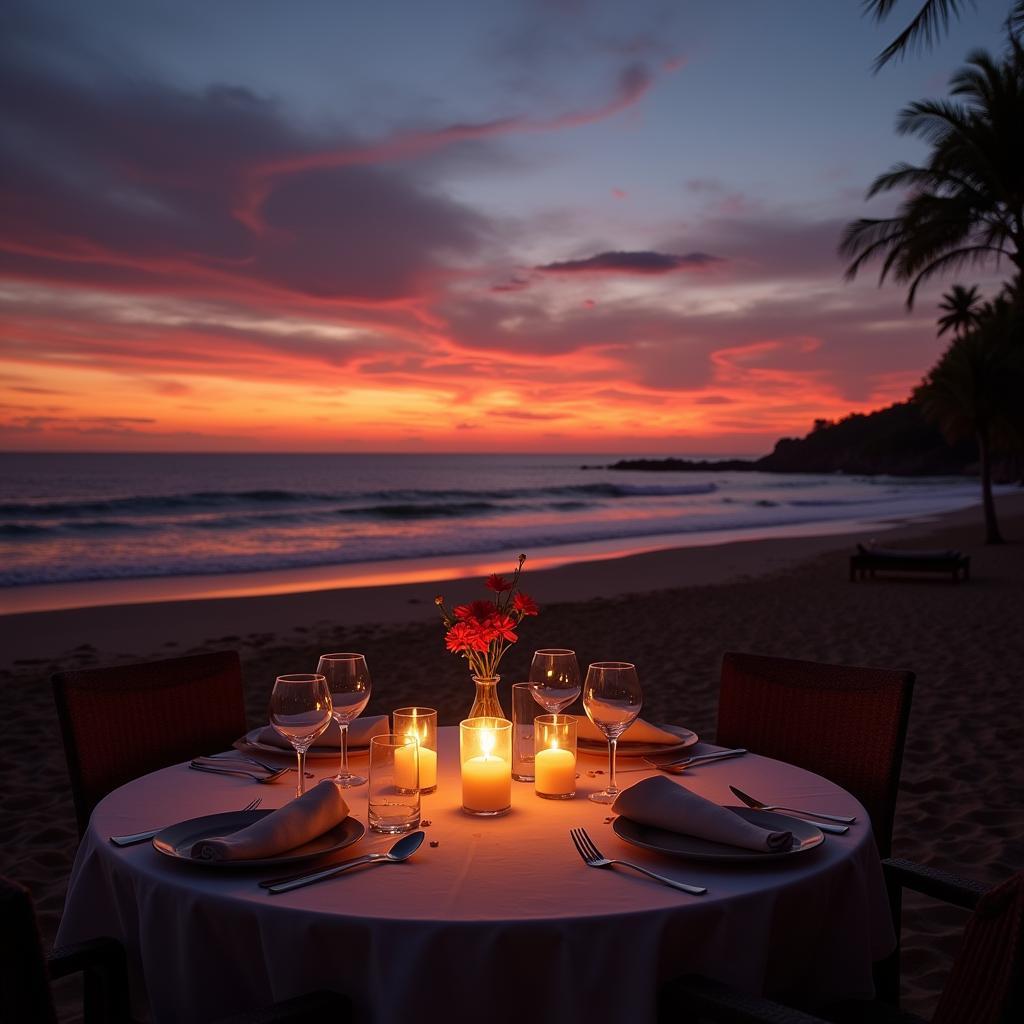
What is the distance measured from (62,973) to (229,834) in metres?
0.37

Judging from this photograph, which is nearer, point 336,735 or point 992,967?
point 992,967

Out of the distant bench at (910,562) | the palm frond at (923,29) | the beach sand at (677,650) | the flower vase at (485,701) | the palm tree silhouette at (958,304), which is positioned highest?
the palm tree silhouette at (958,304)

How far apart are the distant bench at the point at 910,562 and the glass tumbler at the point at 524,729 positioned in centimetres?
1197

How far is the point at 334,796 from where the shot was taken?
1565 millimetres

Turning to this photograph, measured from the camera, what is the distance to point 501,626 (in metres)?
1.80

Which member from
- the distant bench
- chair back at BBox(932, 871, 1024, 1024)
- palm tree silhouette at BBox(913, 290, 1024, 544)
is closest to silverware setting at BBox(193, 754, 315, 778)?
chair back at BBox(932, 871, 1024, 1024)

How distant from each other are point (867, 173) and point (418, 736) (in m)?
18.4

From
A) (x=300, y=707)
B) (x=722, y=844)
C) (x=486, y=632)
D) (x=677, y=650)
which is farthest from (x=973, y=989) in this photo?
(x=677, y=650)

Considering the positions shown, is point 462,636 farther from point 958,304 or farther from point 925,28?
point 958,304

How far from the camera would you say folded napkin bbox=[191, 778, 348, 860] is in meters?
1.40

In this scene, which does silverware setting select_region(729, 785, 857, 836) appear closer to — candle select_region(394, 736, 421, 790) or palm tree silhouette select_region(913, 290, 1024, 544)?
candle select_region(394, 736, 421, 790)

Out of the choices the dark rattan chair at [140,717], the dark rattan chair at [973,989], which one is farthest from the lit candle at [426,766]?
the dark rattan chair at [140,717]

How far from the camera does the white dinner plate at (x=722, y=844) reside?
4.67ft

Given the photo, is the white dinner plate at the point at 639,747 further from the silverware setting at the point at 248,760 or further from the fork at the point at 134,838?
the fork at the point at 134,838
